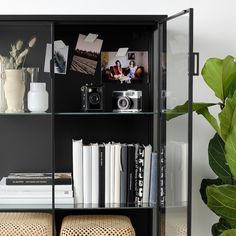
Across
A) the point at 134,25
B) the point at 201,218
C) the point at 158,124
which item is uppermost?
the point at 134,25

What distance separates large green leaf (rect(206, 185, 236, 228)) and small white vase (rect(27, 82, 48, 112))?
3.27 ft

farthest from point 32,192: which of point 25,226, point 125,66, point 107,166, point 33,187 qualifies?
point 125,66

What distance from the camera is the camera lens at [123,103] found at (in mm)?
3043

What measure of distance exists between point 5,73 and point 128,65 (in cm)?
74

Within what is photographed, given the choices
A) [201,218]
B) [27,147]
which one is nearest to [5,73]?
[27,147]

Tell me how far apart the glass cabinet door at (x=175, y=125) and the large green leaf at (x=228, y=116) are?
0.59 ft

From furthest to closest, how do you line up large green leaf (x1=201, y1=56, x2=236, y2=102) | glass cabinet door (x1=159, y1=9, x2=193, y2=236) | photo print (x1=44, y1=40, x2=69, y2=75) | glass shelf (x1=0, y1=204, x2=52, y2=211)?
1. photo print (x1=44, y1=40, x2=69, y2=75)
2. glass shelf (x1=0, y1=204, x2=52, y2=211)
3. large green leaf (x1=201, y1=56, x2=236, y2=102)
4. glass cabinet door (x1=159, y1=9, x2=193, y2=236)

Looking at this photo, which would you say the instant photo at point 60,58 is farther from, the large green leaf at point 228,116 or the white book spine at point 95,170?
the large green leaf at point 228,116

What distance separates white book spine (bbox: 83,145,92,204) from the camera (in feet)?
9.89

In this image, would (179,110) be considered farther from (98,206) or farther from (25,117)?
(25,117)

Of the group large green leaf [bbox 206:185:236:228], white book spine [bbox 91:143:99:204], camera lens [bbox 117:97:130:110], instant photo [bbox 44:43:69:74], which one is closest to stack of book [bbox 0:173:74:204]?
white book spine [bbox 91:143:99:204]

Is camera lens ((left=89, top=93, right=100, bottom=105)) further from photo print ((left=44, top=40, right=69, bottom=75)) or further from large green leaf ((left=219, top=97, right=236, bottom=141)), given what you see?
large green leaf ((left=219, top=97, right=236, bottom=141))

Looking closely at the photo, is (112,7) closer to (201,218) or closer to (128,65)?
(128,65)

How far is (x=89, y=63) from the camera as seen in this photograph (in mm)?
3254
